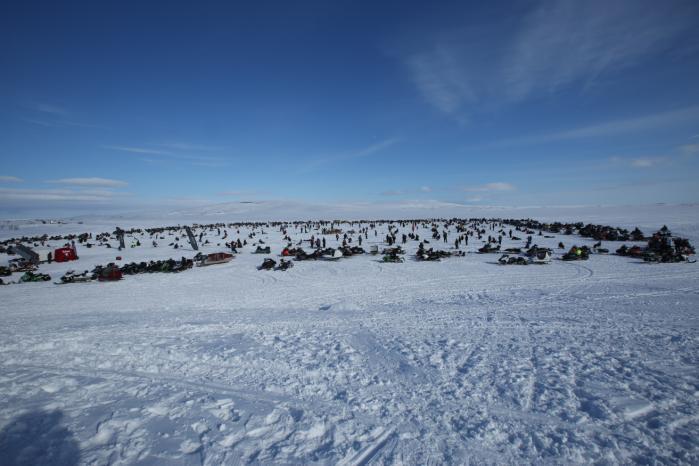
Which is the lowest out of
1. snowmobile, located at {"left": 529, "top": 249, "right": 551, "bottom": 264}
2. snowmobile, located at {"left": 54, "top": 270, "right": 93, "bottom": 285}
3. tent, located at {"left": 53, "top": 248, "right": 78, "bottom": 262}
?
snowmobile, located at {"left": 54, "top": 270, "right": 93, "bottom": 285}

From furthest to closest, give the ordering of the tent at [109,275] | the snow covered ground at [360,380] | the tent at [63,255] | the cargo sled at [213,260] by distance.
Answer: the tent at [63,255]
the cargo sled at [213,260]
the tent at [109,275]
the snow covered ground at [360,380]

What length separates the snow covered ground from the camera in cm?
383

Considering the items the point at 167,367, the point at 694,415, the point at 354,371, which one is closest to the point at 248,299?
the point at 167,367

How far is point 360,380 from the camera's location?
213 inches

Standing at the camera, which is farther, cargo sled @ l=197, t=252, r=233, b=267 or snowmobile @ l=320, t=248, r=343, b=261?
snowmobile @ l=320, t=248, r=343, b=261

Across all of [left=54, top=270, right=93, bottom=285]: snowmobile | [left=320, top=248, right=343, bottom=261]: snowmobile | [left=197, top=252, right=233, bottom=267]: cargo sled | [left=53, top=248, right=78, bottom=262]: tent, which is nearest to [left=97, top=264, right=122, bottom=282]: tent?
[left=54, top=270, right=93, bottom=285]: snowmobile

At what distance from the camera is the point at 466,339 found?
22.9ft

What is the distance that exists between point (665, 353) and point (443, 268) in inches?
423

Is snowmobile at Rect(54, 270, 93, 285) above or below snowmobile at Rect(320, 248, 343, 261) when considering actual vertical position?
below

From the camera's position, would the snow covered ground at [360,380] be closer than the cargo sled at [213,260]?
Yes

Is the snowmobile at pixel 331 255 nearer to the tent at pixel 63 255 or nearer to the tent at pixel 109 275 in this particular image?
the tent at pixel 109 275

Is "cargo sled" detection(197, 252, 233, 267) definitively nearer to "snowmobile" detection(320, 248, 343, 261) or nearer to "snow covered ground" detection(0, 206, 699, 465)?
"snowmobile" detection(320, 248, 343, 261)

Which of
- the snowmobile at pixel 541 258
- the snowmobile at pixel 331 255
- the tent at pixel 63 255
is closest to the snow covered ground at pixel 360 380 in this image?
the snowmobile at pixel 541 258

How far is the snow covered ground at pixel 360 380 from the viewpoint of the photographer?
3.83 m
